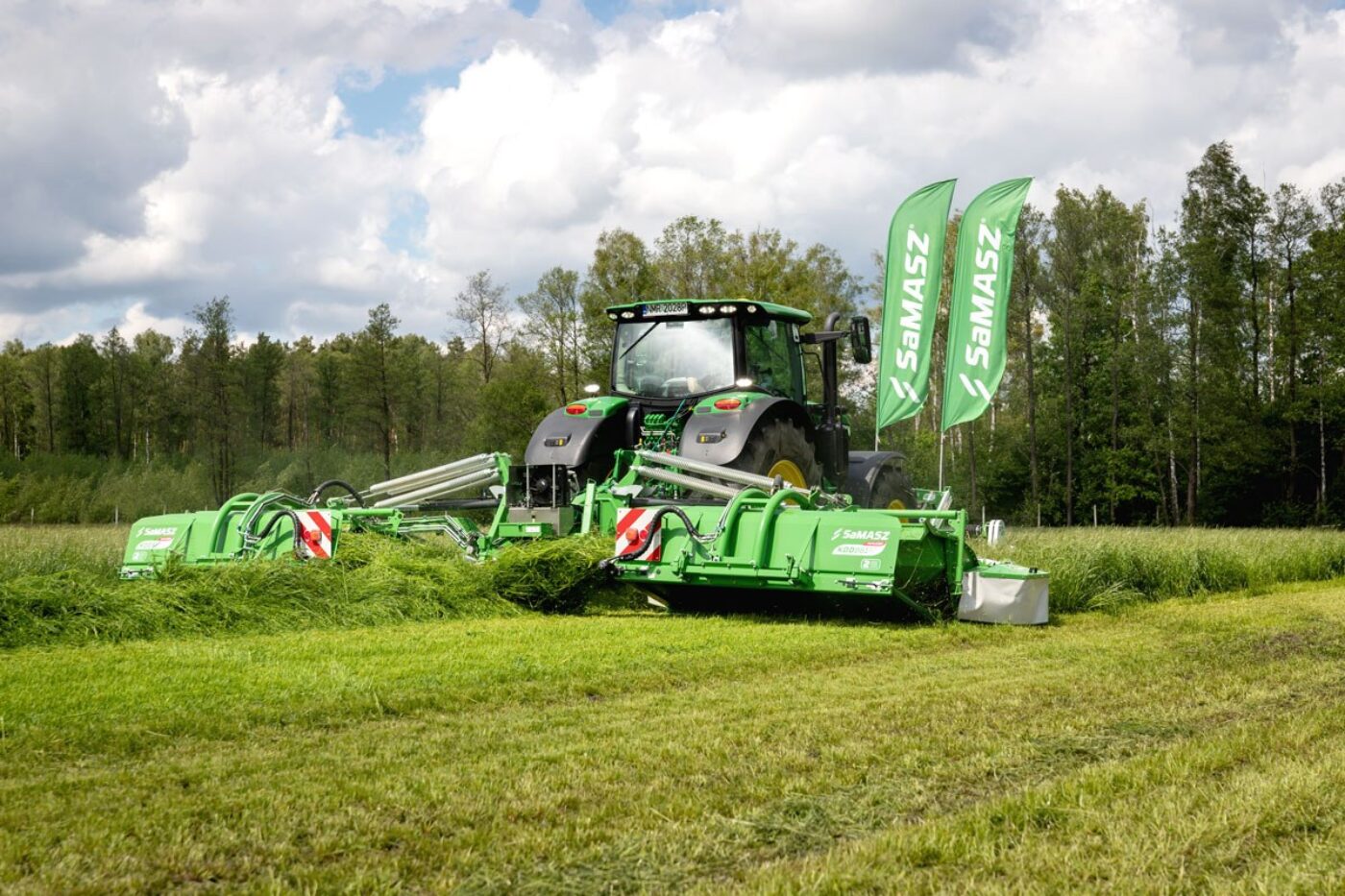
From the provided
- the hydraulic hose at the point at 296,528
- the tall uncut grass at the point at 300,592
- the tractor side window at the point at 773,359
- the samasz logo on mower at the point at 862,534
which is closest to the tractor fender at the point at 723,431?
the tractor side window at the point at 773,359

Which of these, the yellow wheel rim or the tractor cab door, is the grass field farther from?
the tractor cab door

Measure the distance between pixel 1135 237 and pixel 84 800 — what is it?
123ft

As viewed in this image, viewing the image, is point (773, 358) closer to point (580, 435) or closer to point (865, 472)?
point (865, 472)

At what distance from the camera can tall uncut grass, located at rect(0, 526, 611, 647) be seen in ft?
22.3

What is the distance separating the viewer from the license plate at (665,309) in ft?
35.4

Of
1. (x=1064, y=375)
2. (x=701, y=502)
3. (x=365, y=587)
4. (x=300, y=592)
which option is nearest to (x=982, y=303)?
(x=701, y=502)

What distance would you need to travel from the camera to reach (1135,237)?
3653cm

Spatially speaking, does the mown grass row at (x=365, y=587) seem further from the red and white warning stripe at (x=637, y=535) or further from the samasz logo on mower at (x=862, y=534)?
the samasz logo on mower at (x=862, y=534)

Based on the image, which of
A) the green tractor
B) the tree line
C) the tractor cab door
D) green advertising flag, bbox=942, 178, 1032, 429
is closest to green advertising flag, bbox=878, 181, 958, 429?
green advertising flag, bbox=942, 178, 1032, 429

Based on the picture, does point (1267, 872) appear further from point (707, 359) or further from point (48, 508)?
point (48, 508)

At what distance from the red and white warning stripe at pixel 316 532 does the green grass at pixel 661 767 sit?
2.26 metres

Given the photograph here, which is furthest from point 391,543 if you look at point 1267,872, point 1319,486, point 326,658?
point 1319,486

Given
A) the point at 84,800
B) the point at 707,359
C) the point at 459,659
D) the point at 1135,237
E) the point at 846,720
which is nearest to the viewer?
the point at 84,800

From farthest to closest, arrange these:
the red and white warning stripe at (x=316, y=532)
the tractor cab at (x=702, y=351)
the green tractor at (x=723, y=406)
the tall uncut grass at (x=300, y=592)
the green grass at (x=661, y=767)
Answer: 1. the tractor cab at (x=702, y=351)
2. the green tractor at (x=723, y=406)
3. the red and white warning stripe at (x=316, y=532)
4. the tall uncut grass at (x=300, y=592)
5. the green grass at (x=661, y=767)
